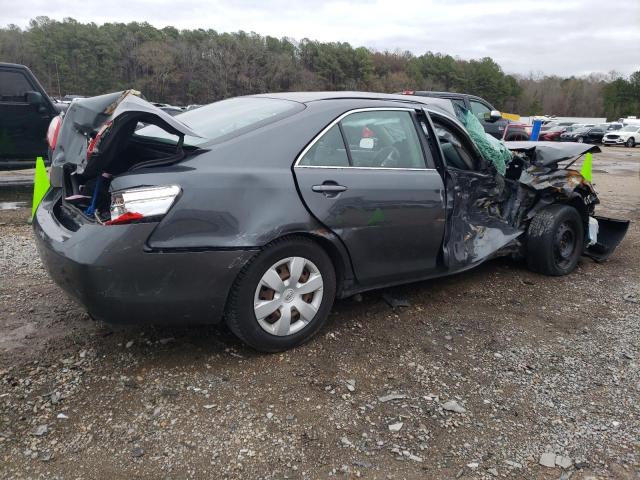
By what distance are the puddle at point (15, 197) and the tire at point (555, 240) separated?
6449 mm

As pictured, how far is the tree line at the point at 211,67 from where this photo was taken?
239ft

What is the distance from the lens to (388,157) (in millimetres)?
3393

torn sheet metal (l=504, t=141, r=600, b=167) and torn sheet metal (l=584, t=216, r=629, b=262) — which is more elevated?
torn sheet metal (l=504, t=141, r=600, b=167)

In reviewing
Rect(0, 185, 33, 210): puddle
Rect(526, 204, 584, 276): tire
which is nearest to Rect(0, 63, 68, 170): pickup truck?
Rect(0, 185, 33, 210): puddle

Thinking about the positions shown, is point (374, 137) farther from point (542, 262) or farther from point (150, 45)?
point (150, 45)

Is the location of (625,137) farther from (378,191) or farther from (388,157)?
(378,191)

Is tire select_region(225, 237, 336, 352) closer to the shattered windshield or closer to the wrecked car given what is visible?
the wrecked car

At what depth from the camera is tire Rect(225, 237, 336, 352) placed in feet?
9.06

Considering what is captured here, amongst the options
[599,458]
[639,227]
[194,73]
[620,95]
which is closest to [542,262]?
[599,458]

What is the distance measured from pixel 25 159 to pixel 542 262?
7.77 meters

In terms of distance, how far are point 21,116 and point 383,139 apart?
23.0 feet

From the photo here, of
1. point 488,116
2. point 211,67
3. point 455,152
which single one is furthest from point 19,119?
point 211,67

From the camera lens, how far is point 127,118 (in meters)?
2.54

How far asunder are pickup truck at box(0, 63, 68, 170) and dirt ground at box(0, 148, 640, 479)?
522 centimetres
